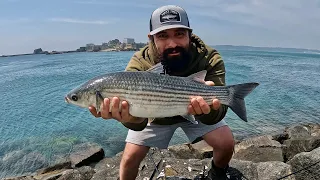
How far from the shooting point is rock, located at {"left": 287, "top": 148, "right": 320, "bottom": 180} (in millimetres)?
4906

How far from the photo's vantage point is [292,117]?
16.5 m

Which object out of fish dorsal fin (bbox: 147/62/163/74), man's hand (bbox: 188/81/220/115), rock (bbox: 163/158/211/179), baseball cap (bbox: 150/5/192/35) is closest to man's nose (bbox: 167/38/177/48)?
baseball cap (bbox: 150/5/192/35)

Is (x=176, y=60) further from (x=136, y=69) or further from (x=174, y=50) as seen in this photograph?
(x=136, y=69)

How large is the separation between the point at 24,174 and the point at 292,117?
13.1 m

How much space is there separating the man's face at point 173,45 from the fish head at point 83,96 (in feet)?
4.37

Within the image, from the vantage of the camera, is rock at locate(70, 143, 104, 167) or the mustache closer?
the mustache

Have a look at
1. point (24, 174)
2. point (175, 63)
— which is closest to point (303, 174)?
point (175, 63)

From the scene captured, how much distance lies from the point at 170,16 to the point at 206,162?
3118 mm

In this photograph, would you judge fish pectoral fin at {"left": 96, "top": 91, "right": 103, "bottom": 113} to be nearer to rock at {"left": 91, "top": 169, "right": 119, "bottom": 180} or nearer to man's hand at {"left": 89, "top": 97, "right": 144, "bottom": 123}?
man's hand at {"left": 89, "top": 97, "right": 144, "bottom": 123}

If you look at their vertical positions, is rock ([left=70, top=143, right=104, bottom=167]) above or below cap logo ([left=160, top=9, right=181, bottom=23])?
below

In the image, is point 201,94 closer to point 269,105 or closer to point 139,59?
point 139,59

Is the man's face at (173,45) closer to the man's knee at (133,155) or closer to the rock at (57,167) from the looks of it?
the man's knee at (133,155)

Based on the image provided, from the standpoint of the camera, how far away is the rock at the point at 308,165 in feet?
16.1

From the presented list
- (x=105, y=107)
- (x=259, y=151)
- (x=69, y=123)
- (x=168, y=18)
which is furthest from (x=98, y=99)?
(x=69, y=123)
